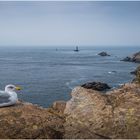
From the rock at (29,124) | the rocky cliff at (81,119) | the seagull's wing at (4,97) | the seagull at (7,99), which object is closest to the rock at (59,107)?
the rocky cliff at (81,119)

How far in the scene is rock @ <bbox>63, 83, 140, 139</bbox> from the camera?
11.3 m

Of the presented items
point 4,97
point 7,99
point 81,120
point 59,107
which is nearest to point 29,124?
point 81,120

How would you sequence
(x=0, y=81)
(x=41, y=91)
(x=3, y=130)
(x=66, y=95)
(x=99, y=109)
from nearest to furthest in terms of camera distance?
1. (x=3, y=130)
2. (x=99, y=109)
3. (x=66, y=95)
4. (x=41, y=91)
5. (x=0, y=81)

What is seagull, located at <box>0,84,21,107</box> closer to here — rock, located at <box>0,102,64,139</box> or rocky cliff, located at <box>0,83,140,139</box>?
rocky cliff, located at <box>0,83,140,139</box>

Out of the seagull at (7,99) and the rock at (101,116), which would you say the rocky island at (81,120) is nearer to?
the rock at (101,116)

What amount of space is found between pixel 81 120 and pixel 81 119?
1.4 inches

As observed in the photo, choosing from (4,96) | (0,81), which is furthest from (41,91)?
(4,96)

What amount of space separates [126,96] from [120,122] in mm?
1776

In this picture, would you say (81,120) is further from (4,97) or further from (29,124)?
(4,97)

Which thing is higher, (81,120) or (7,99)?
(7,99)

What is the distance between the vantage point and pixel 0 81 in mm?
77062

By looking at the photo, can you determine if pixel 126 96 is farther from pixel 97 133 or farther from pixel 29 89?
pixel 29 89

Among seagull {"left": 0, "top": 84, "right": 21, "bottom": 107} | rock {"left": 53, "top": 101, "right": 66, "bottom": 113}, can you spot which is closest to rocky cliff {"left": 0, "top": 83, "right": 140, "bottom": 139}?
seagull {"left": 0, "top": 84, "right": 21, "bottom": 107}

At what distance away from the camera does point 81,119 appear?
38.9 feet
